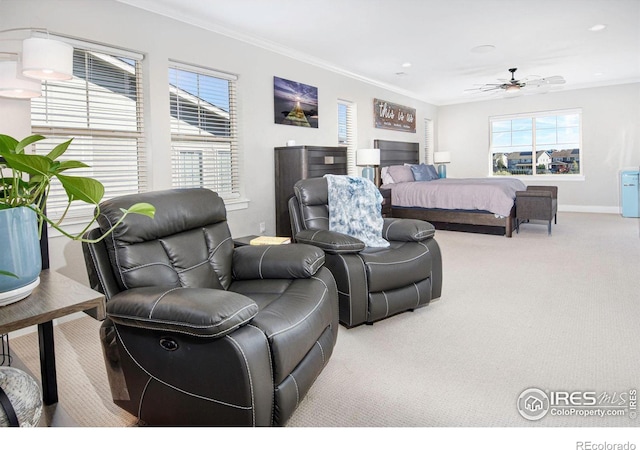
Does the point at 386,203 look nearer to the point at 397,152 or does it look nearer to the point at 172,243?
the point at 397,152

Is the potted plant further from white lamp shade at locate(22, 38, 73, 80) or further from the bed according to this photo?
the bed

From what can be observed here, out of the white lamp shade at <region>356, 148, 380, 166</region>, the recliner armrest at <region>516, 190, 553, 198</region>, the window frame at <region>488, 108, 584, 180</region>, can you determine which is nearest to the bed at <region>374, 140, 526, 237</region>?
the recliner armrest at <region>516, 190, 553, 198</region>

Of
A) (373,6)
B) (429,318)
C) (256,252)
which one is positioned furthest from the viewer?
(373,6)

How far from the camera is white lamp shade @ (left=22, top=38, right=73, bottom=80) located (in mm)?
2283

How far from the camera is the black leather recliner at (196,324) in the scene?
1429 millimetres

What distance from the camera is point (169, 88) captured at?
3818 millimetres

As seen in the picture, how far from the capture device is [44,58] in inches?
90.7

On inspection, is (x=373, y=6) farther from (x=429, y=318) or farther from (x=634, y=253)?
(x=634, y=253)

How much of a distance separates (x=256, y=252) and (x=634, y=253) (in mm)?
4609

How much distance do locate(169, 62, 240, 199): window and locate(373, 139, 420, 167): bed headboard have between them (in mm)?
3182

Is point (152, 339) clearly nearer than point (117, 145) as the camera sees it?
Yes

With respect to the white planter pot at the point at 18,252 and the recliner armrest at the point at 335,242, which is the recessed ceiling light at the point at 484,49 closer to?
the recliner armrest at the point at 335,242

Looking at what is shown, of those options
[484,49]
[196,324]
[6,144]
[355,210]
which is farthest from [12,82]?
[484,49]
